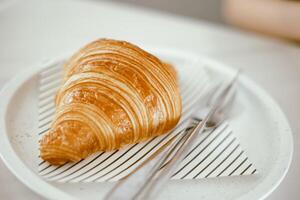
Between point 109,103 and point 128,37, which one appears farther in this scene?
point 128,37

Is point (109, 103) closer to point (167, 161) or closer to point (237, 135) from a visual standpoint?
point (167, 161)

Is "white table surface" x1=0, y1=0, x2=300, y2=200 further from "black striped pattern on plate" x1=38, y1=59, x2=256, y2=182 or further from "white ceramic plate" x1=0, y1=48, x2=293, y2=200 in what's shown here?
"black striped pattern on plate" x1=38, y1=59, x2=256, y2=182

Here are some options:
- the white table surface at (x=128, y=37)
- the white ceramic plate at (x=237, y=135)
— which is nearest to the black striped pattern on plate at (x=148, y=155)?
the white ceramic plate at (x=237, y=135)

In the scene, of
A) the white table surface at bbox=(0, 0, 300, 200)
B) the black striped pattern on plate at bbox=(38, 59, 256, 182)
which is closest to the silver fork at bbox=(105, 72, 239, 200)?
the black striped pattern on plate at bbox=(38, 59, 256, 182)

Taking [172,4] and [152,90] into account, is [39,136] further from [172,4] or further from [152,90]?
[172,4]

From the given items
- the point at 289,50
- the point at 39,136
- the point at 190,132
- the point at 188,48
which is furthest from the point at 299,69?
the point at 39,136

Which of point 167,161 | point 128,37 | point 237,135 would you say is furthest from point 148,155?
point 128,37
